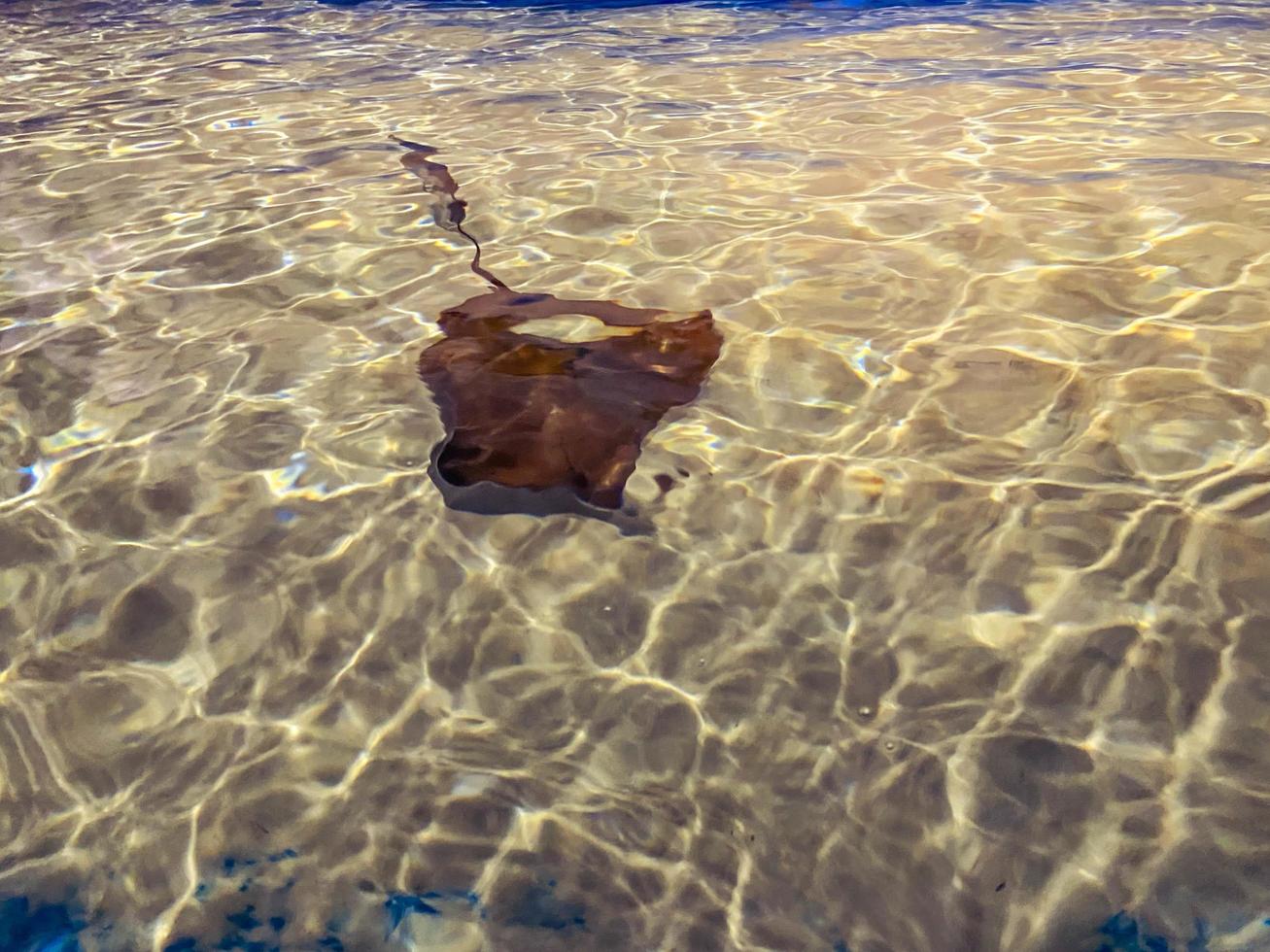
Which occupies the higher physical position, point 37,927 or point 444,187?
point 444,187

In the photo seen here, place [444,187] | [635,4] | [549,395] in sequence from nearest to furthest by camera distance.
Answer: [549,395] → [444,187] → [635,4]

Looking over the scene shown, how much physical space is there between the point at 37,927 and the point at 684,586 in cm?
209

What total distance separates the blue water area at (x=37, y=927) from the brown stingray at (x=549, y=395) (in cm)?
173

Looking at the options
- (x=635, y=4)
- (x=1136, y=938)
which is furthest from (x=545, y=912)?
(x=635, y=4)

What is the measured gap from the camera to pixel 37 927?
2463 mm

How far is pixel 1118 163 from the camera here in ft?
18.9

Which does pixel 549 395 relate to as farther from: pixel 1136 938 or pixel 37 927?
pixel 1136 938

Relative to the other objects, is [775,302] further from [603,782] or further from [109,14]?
[109,14]

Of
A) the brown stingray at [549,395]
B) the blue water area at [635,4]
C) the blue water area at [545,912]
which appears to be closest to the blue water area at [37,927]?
the blue water area at [545,912]

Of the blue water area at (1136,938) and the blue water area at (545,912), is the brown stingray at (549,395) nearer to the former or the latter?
the blue water area at (545,912)

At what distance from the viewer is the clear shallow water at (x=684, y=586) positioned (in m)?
2.55

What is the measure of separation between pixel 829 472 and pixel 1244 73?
6.93m

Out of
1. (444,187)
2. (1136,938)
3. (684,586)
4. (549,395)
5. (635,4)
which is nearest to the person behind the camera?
(1136,938)

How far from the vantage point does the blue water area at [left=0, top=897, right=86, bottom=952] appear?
2.44m
